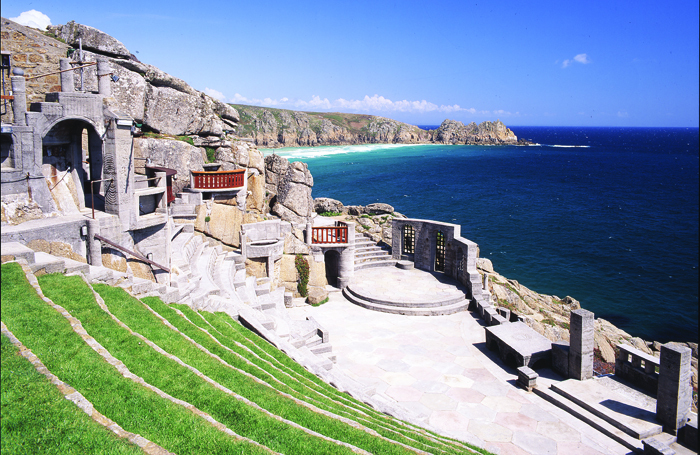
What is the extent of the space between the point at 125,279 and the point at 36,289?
11.0ft

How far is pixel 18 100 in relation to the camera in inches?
501

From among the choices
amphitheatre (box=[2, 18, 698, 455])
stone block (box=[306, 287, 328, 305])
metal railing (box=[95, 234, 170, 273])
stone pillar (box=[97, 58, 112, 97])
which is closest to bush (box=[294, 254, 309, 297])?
amphitheatre (box=[2, 18, 698, 455])

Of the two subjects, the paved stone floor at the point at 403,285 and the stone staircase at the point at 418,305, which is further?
the paved stone floor at the point at 403,285

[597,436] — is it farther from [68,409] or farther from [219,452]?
[68,409]

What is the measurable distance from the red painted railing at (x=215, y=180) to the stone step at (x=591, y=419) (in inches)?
714

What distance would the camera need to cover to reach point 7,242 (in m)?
11.0

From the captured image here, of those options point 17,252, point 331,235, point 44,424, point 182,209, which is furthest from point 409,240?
point 44,424

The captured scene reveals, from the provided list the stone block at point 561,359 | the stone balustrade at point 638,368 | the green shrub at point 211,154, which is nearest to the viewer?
the stone balustrade at point 638,368

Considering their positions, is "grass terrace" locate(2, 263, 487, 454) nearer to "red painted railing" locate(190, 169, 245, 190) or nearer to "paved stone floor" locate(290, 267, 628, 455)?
"paved stone floor" locate(290, 267, 628, 455)

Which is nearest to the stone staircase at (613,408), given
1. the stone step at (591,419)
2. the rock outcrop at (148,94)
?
the stone step at (591,419)

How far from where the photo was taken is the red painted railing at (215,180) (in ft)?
79.8

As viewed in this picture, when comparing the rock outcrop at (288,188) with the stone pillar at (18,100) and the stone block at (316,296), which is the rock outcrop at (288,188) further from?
the stone pillar at (18,100)

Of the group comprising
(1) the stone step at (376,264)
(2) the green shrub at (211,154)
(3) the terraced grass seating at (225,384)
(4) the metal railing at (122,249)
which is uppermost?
(2) the green shrub at (211,154)

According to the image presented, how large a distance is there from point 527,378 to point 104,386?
12.3 metres
